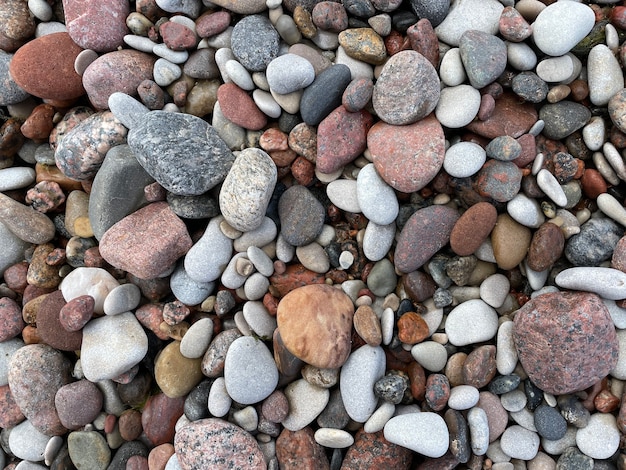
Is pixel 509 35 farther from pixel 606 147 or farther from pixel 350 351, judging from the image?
pixel 350 351

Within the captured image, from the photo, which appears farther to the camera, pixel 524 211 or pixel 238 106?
pixel 238 106

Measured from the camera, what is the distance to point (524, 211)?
162cm

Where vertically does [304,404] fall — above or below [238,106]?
below

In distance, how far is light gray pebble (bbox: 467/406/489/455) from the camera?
158 cm

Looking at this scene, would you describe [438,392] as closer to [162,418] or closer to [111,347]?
[162,418]

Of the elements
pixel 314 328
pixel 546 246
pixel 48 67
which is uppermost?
pixel 48 67

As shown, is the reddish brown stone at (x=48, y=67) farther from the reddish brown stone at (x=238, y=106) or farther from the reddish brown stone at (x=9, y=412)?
the reddish brown stone at (x=9, y=412)

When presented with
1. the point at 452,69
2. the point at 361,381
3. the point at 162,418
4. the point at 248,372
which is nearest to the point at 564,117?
the point at 452,69

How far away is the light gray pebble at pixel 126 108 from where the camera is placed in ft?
5.80

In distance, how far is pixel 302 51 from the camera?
1.75 m

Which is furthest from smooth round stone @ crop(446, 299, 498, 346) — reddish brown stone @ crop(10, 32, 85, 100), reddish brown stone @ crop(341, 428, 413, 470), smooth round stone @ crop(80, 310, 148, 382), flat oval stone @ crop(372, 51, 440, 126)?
reddish brown stone @ crop(10, 32, 85, 100)

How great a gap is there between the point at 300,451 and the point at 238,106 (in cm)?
131

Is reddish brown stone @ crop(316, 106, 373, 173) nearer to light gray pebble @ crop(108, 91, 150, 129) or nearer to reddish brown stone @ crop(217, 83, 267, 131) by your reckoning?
reddish brown stone @ crop(217, 83, 267, 131)

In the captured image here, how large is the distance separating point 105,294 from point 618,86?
6.79ft
